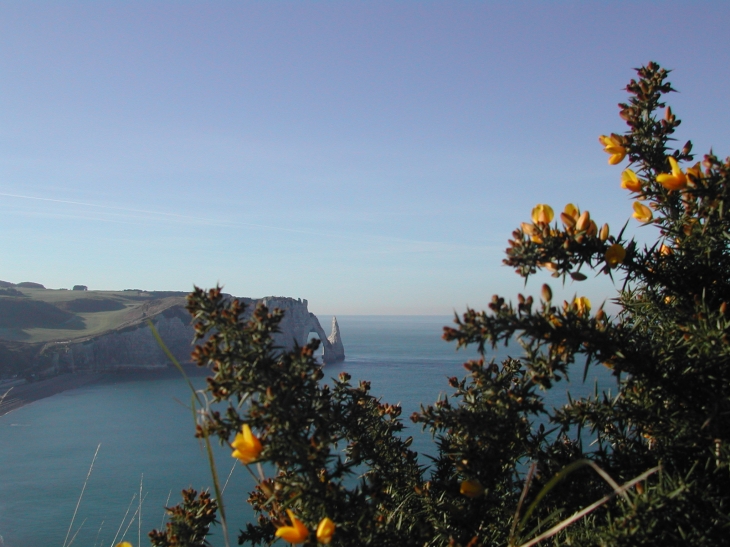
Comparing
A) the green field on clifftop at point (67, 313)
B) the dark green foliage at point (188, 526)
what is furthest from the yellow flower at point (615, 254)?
the green field on clifftop at point (67, 313)

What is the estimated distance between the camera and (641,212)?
2092mm

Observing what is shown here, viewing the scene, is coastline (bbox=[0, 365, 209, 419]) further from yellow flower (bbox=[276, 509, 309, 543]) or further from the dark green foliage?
yellow flower (bbox=[276, 509, 309, 543])

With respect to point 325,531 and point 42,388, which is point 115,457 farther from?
point 325,531

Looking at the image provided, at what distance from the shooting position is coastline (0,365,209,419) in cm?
4150

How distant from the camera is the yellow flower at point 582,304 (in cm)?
188

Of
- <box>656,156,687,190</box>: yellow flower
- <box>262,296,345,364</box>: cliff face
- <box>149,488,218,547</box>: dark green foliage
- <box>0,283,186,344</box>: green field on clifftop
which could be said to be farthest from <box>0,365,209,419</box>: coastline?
<box>656,156,687,190</box>: yellow flower

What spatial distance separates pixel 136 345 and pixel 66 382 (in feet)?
25.8

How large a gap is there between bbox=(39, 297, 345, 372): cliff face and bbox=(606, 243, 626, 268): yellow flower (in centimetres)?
5023

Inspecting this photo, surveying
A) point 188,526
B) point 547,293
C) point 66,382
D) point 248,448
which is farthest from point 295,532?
point 66,382

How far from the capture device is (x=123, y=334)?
5488 centimetres

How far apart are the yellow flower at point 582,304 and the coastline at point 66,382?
45.4 m

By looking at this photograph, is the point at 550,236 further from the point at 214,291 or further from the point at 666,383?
the point at 214,291

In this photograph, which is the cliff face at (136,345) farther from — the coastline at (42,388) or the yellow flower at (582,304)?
the yellow flower at (582,304)

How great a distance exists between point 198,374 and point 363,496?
2184 inches
